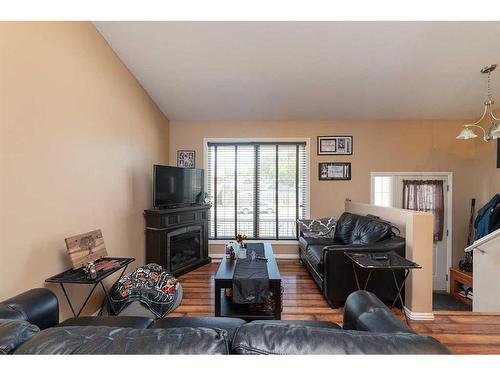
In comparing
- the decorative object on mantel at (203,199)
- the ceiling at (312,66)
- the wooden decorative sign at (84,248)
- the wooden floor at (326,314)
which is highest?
the ceiling at (312,66)

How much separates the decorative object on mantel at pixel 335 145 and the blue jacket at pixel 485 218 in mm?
2284

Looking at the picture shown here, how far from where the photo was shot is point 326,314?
2.57 m

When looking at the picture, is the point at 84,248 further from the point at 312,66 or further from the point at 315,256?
the point at 312,66

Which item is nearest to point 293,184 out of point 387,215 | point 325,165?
point 325,165

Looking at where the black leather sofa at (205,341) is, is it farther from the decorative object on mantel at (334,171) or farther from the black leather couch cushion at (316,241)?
the decorative object on mantel at (334,171)

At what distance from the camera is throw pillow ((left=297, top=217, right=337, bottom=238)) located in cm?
410

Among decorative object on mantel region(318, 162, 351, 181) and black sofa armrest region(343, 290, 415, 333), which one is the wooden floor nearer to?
black sofa armrest region(343, 290, 415, 333)

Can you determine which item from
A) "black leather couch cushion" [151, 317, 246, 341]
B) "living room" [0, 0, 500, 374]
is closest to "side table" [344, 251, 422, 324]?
"living room" [0, 0, 500, 374]

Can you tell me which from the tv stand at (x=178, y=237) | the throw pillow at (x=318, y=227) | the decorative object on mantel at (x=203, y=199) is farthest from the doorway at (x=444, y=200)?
the tv stand at (x=178, y=237)

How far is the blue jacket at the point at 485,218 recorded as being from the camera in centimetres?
372

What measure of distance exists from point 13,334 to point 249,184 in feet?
13.3

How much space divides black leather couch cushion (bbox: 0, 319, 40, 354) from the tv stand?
257cm

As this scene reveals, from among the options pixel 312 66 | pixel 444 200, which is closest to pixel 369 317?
pixel 312 66
